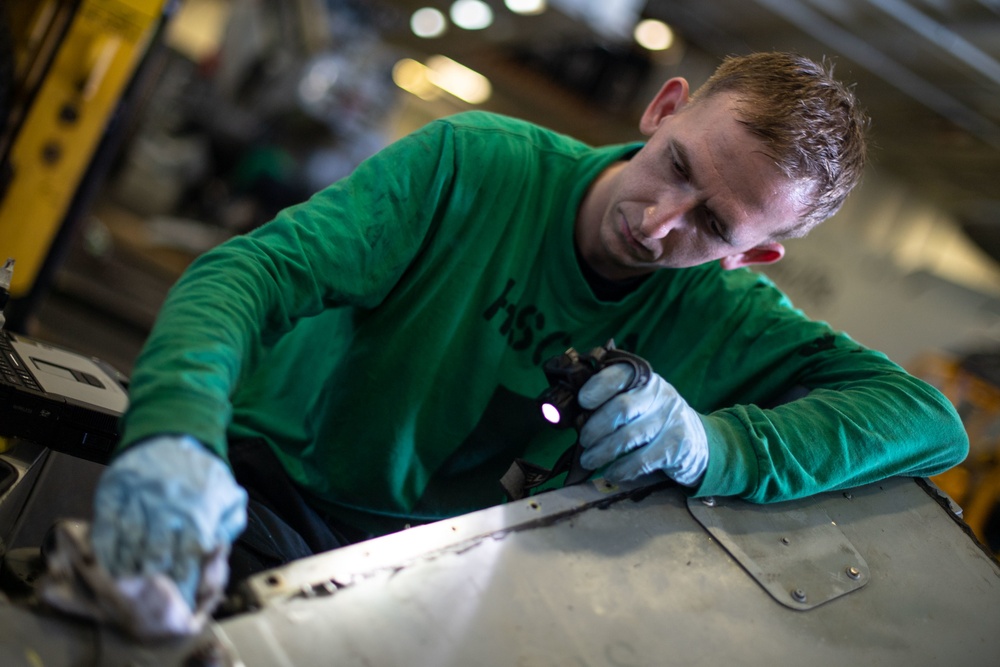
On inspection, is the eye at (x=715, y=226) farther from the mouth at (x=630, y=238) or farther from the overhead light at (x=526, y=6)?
the overhead light at (x=526, y=6)

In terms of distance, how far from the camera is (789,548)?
3.60 ft

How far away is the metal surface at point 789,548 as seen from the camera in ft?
3.38

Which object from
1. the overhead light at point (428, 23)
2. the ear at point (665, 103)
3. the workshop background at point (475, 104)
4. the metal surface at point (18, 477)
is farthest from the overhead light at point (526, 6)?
A: the metal surface at point (18, 477)

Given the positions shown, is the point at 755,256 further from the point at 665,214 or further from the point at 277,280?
the point at 277,280

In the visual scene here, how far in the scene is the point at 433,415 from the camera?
4.49 feet

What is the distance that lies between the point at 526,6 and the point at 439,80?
5.23 m

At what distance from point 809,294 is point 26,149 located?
4451mm

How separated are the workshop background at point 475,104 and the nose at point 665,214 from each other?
5.71 ft

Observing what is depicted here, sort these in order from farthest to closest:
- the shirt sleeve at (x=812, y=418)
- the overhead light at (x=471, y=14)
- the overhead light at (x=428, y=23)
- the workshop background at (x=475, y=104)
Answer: the overhead light at (x=428, y=23), the overhead light at (x=471, y=14), the workshop background at (x=475, y=104), the shirt sleeve at (x=812, y=418)

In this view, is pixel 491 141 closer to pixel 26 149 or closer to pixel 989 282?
pixel 26 149

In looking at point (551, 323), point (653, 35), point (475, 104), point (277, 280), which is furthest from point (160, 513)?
point (475, 104)

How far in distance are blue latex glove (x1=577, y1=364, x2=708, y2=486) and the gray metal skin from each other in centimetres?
5

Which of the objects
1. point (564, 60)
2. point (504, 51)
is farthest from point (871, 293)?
point (504, 51)

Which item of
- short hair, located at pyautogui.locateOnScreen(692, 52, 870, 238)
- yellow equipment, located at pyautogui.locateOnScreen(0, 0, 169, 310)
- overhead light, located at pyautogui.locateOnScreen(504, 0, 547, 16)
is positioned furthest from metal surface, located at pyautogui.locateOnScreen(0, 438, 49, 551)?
overhead light, located at pyautogui.locateOnScreen(504, 0, 547, 16)
